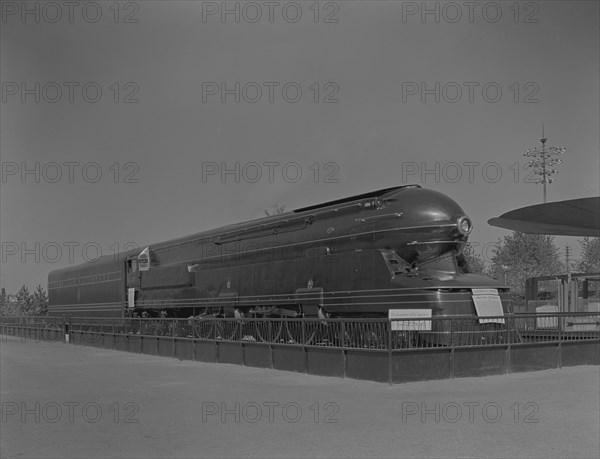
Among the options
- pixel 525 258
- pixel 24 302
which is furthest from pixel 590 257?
pixel 24 302

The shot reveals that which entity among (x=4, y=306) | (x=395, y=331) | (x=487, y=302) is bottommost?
(x=4, y=306)

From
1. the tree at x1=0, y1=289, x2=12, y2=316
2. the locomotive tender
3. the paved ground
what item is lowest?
the tree at x1=0, y1=289, x2=12, y2=316

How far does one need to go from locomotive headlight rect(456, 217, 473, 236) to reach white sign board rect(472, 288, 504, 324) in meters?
1.60

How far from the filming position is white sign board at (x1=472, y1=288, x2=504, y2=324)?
1292 cm

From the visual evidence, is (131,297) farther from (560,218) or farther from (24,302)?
(24,302)

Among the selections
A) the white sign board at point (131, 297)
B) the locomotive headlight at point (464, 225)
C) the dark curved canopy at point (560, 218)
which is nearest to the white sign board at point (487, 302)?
the locomotive headlight at point (464, 225)

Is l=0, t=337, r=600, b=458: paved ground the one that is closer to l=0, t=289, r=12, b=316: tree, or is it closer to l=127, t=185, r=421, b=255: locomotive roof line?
l=127, t=185, r=421, b=255: locomotive roof line

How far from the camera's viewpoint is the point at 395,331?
36.6 feet

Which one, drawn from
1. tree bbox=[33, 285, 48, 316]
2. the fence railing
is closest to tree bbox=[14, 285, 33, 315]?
tree bbox=[33, 285, 48, 316]

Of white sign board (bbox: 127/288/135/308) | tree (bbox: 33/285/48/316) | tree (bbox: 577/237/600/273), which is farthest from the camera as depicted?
tree (bbox: 33/285/48/316)

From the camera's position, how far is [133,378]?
12359 millimetres

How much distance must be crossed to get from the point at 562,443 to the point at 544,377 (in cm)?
513

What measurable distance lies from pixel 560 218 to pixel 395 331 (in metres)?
9.14

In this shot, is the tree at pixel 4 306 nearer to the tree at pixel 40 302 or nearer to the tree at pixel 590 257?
the tree at pixel 40 302
